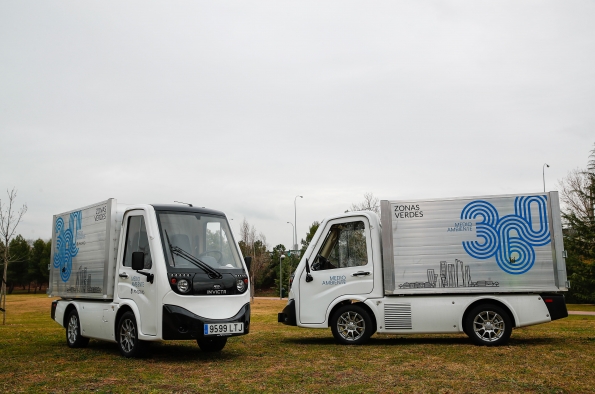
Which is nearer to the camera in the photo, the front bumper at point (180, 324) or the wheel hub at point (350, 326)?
the front bumper at point (180, 324)

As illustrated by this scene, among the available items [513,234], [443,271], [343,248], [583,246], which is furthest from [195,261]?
[583,246]

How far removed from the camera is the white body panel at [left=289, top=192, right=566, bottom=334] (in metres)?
10.9

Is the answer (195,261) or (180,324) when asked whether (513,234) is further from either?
(180,324)

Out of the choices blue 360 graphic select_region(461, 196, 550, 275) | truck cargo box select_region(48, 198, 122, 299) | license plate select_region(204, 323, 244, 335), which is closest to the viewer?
license plate select_region(204, 323, 244, 335)

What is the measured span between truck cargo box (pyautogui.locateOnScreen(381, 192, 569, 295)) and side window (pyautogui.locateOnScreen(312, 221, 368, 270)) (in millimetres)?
554

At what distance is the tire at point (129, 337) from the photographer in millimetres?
9750

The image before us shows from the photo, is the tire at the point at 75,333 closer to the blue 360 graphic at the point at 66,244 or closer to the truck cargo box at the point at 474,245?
the blue 360 graphic at the point at 66,244

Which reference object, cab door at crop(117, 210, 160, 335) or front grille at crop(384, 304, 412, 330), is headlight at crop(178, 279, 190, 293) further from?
front grille at crop(384, 304, 412, 330)

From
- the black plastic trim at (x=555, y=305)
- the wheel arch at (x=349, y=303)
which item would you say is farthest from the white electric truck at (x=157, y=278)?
the black plastic trim at (x=555, y=305)

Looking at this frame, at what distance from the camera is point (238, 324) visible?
9.49 meters

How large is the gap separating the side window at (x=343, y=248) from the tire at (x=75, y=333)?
507 cm

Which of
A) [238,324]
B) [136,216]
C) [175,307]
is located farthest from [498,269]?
[136,216]

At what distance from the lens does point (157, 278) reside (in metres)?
9.31

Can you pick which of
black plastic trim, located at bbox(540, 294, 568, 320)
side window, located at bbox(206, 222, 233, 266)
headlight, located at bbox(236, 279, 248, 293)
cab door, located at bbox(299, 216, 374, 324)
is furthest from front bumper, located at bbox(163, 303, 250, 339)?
black plastic trim, located at bbox(540, 294, 568, 320)
